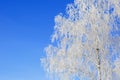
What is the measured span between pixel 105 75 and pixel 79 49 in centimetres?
249

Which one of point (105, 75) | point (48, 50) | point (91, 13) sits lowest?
point (105, 75)

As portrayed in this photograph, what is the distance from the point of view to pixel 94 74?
34719mm

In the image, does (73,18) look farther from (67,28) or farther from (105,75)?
(105,75)

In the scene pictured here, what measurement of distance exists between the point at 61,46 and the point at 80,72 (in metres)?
2.32

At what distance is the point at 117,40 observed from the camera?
116 ft

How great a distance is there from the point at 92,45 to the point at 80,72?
2.00 m

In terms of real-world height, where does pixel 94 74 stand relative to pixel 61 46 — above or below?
below

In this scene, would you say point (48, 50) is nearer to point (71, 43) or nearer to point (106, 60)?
point (71, 43)

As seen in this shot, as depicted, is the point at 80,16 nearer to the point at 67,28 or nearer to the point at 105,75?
the point at 67,28

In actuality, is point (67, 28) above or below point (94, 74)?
above

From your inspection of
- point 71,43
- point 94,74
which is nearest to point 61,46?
point 71,43

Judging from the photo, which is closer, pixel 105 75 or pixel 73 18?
pixel 105 75

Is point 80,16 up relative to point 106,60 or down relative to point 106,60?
up

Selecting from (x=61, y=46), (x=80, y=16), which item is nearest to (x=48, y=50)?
(x=61, y=46)
